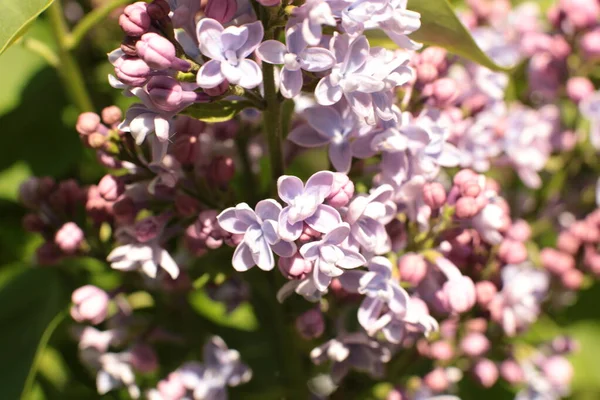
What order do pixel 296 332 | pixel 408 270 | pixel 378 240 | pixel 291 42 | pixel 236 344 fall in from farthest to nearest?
pixel 236 344 < pixel 296 332 < pixel 408 270 < pixel 378 240 < pixel 291 42

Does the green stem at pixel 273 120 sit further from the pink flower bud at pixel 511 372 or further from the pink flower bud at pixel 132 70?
the pink flower bud at pixel 511 372

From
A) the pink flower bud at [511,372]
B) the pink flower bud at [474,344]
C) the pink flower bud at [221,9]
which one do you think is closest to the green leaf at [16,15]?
the pink flower bud at [221,9]

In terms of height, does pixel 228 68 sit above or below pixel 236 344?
above

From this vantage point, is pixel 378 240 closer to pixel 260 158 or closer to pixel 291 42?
pixel 291 42

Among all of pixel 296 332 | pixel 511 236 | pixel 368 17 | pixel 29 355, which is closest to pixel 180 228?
pixel 296 332

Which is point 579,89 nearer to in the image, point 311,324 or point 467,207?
point 467,207
